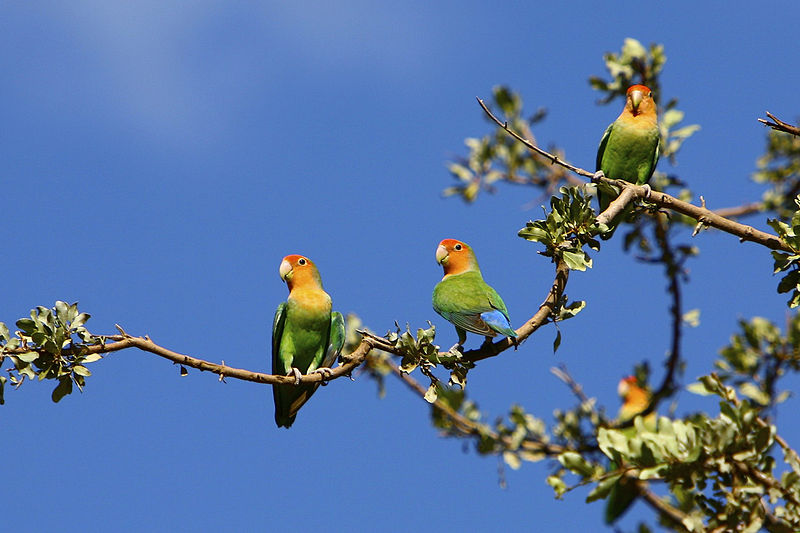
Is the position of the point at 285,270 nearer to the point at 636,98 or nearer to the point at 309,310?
the point at 309,310

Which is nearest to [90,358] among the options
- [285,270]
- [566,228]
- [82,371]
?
[82,371]

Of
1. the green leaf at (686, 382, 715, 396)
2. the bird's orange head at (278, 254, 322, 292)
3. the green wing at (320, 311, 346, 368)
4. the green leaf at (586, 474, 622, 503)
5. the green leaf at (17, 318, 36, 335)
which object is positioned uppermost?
the bird's orange head at (278, 254, 322, 292)

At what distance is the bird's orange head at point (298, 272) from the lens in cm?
566

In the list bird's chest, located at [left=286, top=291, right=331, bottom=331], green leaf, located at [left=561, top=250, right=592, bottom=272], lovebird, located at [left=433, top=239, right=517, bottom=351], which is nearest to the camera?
green leaf, located at [left=561, top=250, right=592, bottom=272]

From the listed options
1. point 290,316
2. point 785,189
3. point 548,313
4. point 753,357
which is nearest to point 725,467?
point 548,313

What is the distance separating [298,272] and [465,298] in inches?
62.9

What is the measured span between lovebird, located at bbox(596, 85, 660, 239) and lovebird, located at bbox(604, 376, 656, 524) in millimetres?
1910

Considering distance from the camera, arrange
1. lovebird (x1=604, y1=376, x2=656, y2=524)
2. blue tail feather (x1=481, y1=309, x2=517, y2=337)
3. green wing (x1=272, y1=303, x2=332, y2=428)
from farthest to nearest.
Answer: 1. green wing (x1=272, y1=303, x2=332, y2=428)
2. lovebird (x1=604, y1=376, x2=656, y2=524)
3. blue tail feather (x1=481, y1=309, x2=517, y2=337)

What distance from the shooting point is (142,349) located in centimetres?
308

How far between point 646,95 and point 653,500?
3.06 metres

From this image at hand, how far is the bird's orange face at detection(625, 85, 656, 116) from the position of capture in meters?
6.41

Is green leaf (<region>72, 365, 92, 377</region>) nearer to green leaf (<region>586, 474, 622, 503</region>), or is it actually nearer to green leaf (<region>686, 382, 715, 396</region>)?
green leaf (<region>586, 474, 622, 503</region>)

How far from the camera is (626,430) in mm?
6348

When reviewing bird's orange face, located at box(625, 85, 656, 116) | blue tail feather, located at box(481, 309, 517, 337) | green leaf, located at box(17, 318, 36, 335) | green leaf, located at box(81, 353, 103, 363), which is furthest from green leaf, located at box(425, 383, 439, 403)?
bird's orange face, located at box(625, 85, 656, 116)
